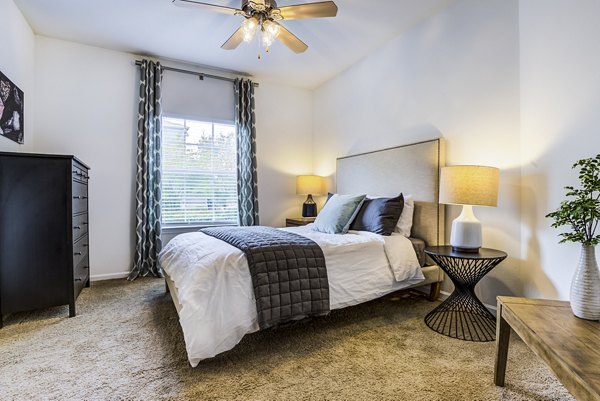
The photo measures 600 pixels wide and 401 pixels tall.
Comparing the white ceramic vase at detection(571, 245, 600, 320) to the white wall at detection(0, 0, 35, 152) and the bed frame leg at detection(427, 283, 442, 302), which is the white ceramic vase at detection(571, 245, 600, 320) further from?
the white wall at detection(0, 0, 35, 152)

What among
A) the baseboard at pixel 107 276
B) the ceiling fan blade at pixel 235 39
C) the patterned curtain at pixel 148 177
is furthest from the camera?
the patterned curtain at pixel 148 177

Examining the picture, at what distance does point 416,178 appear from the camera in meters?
2.99

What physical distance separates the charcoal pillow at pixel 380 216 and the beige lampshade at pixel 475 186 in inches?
24.3

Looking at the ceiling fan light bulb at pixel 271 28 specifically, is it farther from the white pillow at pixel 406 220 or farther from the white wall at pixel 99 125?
the white wall at pixel 99 125

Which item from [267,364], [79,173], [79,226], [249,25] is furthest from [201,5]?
[267,364]

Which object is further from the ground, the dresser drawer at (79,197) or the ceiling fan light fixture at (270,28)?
the ceiling fan light fixture at (270,28)

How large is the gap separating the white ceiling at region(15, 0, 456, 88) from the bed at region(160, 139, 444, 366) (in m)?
1.27

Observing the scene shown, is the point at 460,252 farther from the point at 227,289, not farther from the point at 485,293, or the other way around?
the point at 227,289

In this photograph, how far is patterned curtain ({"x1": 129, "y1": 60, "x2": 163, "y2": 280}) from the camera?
12.0ft

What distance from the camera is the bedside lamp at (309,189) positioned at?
4.43 m

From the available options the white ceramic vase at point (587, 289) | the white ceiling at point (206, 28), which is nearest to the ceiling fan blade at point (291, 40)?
the white ceiling at point (206, 28)

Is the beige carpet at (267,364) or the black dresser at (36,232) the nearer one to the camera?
the beige carpet at (267,364)

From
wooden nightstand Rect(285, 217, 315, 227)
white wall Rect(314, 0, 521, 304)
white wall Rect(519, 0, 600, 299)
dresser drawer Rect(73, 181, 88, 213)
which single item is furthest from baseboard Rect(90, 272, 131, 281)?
white wall Rect(519, 0, 600, 299)

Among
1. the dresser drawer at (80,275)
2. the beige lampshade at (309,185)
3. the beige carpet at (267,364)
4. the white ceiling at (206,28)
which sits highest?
the white ceiling at (206,28)
